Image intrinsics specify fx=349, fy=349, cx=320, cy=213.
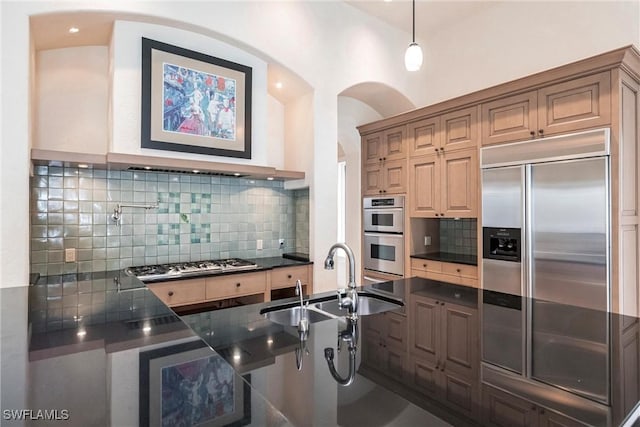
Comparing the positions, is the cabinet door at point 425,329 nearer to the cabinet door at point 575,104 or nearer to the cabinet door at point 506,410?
the cabinet door at point 506,410

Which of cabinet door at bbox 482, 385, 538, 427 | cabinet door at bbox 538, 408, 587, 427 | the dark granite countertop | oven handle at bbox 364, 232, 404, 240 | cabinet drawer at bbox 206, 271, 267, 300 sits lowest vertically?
cabinet drawer at bbox 206, 271, 267, 300

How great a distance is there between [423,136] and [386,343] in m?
2.90

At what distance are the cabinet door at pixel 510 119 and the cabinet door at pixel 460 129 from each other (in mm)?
86

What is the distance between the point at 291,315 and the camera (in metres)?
1.69

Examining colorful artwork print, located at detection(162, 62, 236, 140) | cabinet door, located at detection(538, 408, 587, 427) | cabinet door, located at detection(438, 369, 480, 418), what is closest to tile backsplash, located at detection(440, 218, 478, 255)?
colorful artwork print, located at detection(162, 62, 236, 140)

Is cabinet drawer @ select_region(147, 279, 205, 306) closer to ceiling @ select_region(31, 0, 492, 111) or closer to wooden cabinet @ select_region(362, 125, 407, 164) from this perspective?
ceiling @ select_region(31, 0, 492, 111)

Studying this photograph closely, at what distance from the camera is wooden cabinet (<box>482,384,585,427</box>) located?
28.2 inches

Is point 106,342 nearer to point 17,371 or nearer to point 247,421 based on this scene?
point 17,371

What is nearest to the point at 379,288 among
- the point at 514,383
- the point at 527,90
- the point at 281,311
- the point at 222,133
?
the point at 281,311

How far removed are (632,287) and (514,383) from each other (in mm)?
2400

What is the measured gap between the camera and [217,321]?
54.0 inches

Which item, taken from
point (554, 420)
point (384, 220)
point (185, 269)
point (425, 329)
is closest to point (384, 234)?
point (384, 220)

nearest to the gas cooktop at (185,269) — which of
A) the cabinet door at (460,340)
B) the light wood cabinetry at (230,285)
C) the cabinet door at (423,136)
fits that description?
the light wood cabinetry at (230,285)

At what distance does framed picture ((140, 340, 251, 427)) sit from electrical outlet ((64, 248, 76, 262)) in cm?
219
